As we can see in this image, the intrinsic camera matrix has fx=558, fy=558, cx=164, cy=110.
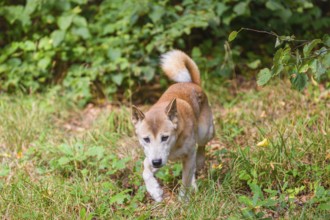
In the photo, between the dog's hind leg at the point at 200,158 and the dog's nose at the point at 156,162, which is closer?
the dog's nose at the point at 156,162

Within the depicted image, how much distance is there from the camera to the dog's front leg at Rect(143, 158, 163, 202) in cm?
539

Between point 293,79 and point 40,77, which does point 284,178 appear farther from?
point 40,77

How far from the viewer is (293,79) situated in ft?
13.6

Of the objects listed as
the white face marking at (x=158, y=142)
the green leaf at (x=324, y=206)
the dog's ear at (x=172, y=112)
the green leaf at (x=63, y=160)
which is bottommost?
the green leaf at (x=63, y=160)

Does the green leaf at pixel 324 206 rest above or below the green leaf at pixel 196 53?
above

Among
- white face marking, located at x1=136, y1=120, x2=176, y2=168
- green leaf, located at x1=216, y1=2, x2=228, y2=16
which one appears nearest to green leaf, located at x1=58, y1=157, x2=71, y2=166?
white face marking, located at x1=136, y1=120, x2=176, y2=168

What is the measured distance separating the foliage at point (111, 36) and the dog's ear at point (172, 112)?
270 cm

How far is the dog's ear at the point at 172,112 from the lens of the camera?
17.5 ft

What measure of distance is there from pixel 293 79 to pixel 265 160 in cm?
172

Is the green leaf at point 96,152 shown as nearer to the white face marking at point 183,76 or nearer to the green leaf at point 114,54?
the white face marking at point 183,76

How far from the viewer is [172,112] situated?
17.6ft

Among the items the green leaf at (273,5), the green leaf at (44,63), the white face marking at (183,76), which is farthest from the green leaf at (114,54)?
the green leaf at (273,5)

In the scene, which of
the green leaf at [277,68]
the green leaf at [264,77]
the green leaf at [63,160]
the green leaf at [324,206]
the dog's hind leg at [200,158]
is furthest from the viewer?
the dog's hind leg at [200,158]

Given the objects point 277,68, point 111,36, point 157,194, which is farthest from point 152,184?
point 111,36
